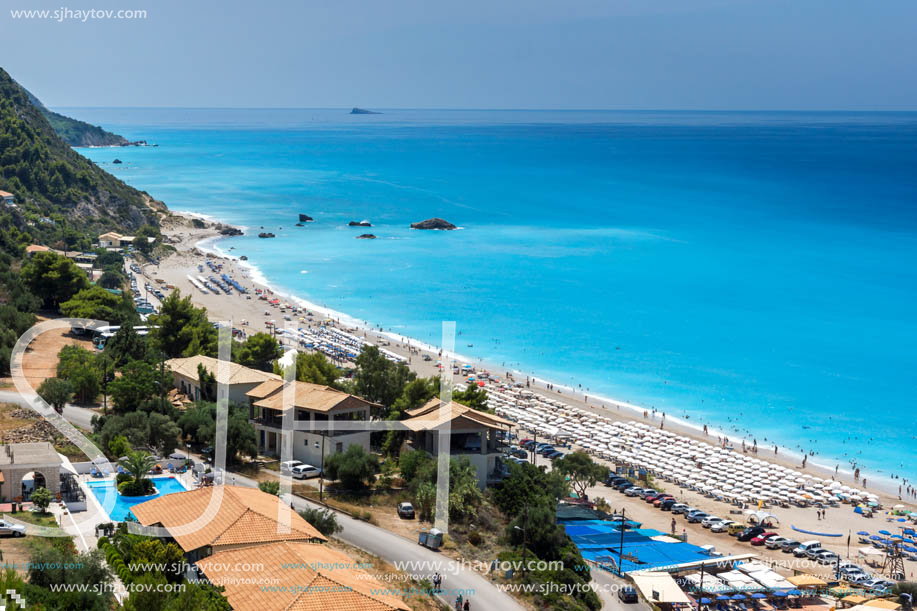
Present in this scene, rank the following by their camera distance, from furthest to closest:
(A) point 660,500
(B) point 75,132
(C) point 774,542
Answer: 1. (B) point 75,132
2. (A) point 660,500
3. (C) point 774,542

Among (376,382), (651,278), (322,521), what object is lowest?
(322,521)

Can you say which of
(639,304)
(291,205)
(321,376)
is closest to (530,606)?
(321,376)

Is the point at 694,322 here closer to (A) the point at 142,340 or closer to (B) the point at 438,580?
(A) the point at 142,340

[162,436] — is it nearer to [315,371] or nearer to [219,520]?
[315,371]

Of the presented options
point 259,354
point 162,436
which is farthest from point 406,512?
point 259,354

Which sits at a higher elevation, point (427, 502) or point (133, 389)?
point (133, 389)

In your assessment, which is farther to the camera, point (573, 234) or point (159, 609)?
point (573, 234)

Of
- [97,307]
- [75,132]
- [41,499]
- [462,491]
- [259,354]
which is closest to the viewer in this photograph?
[41,499]
